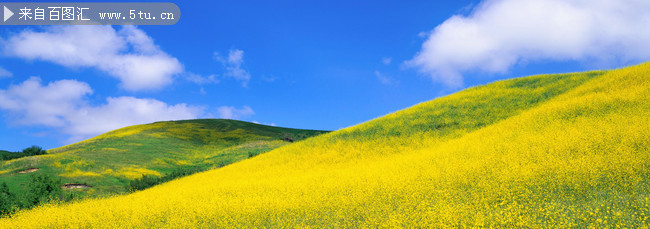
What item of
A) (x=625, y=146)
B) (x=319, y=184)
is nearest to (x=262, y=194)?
(x=319, y=184)

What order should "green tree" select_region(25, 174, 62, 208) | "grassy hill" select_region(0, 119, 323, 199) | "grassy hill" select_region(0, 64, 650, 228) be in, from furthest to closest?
"grassy hill" select_region(0, 119, 323, 199), "green tree" select_region(25, 174, 62, 208), "grassy hill" select_region(0, 64, 650, 228)

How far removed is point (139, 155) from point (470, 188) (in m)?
36.3

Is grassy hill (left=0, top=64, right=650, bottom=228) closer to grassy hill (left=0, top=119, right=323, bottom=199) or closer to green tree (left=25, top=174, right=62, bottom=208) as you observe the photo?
green tree (left=25, top=174, right=62, bottom=208)

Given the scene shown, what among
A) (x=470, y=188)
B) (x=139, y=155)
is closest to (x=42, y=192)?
(x=139, y=155)

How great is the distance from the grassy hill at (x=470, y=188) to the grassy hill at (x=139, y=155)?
11047mm

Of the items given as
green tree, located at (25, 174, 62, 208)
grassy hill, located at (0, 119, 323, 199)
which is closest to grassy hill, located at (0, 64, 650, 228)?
green tree, located at (25, 174, 62, 208)

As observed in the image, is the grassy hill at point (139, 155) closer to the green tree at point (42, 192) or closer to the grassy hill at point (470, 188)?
the green tree at point (42, 192)

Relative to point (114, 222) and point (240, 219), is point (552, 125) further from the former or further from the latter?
point (114, 222)

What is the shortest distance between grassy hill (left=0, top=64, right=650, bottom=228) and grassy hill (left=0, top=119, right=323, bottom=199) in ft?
36.2

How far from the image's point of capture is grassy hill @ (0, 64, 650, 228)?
26.8 ft

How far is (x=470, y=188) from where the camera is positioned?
10922mm

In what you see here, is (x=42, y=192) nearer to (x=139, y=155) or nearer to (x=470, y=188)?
(x=139, y=155)

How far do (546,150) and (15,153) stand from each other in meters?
45.7

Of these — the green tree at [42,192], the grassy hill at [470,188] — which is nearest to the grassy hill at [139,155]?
the green tree at [42,192]
